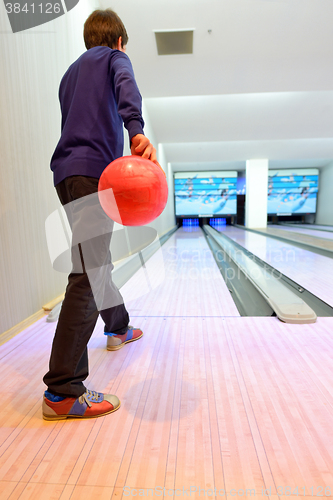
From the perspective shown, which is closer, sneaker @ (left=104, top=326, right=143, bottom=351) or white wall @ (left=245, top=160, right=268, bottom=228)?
sneaker @ (left=104, top=326, right=143, bottom=351)

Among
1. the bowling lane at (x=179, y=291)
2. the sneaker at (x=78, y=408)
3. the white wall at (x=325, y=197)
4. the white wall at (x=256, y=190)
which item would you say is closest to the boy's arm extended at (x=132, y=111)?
the sneaker at (x=78, y=408)

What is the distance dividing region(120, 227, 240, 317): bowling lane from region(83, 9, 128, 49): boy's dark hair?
49.3 inches

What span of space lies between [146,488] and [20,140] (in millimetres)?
1548

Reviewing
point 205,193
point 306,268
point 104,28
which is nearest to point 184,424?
point 104,28

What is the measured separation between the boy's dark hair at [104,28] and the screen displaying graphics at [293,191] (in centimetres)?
1014

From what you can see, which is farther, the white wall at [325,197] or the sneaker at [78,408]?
the white wall at [325,197]

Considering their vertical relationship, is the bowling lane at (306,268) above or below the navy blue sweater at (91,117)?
below

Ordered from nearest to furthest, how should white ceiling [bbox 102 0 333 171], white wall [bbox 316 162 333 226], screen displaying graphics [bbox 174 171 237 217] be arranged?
white ceiling [bbox 102 0 333 171] < white wall [bbox 316 162 333 226] < screen displaying graphics [bbox 174 171 237 217]

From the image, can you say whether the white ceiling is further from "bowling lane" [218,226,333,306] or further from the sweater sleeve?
the sweater sleeve

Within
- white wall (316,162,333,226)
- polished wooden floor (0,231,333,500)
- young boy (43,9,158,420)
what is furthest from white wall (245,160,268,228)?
young boy (43,9,158,420)

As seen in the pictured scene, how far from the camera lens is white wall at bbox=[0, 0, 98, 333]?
4.63 feet

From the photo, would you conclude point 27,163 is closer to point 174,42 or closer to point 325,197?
point 174,42

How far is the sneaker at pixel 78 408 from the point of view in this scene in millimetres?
835

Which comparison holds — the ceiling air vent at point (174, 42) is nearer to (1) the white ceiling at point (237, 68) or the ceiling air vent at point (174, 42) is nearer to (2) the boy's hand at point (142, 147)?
(1) the white ceiling at point (237, 68)
